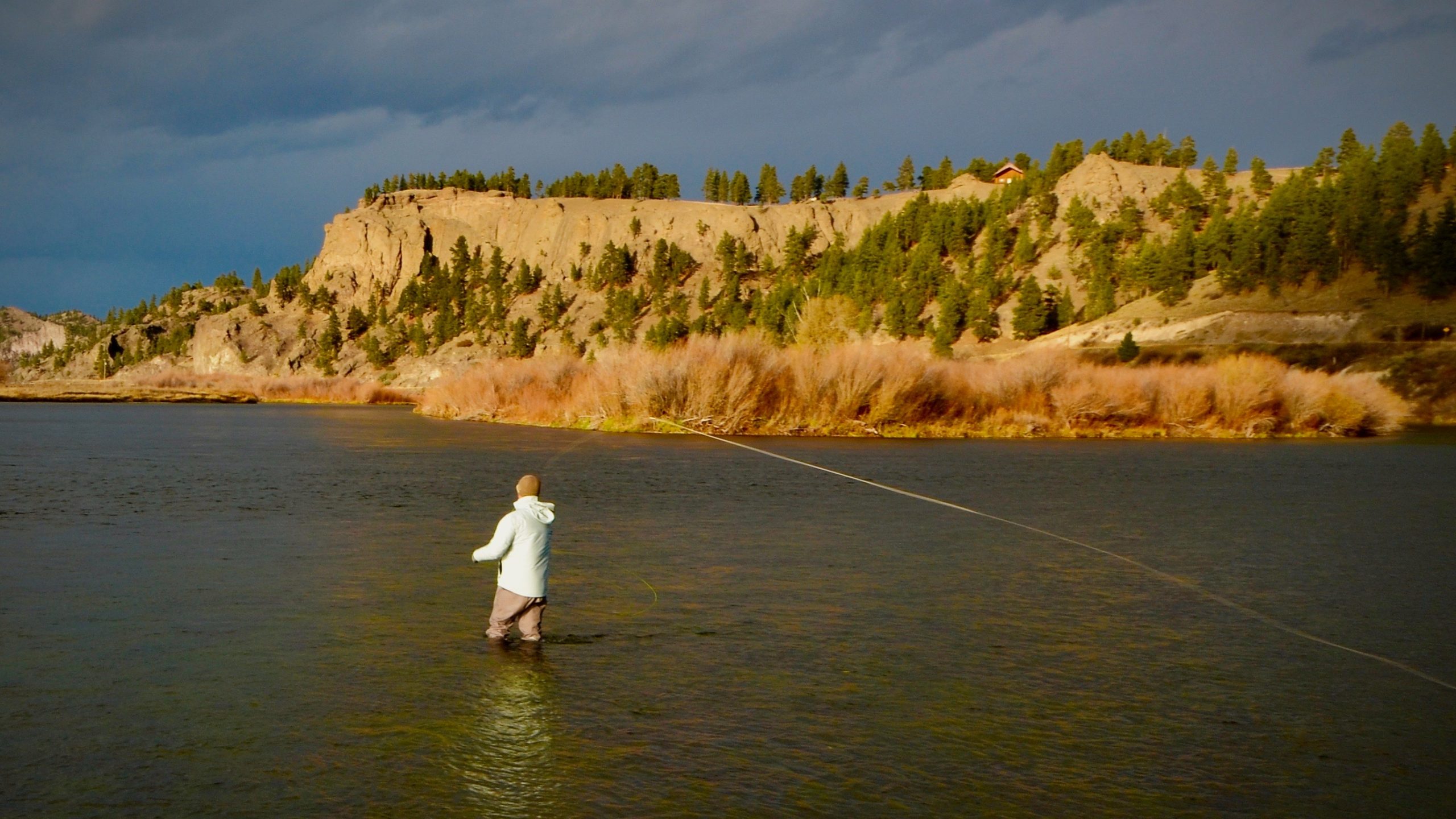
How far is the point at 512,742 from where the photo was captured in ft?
20.1

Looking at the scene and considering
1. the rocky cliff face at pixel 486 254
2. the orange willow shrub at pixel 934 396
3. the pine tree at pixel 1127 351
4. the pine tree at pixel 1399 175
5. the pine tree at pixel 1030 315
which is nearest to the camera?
the orange willow shrub at pixel 934 396

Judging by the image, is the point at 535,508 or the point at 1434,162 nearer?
the point at 535,508

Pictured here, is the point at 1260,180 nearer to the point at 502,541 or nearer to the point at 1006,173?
the point at 1006,173

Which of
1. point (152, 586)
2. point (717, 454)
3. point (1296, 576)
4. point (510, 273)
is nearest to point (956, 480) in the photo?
point (717, 454)

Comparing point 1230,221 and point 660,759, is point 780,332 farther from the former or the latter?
point 660,759

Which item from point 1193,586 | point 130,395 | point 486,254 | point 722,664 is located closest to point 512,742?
point 722,664

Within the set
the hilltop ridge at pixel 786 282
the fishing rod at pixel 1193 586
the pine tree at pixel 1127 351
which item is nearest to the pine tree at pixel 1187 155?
the hilltop ridge at pixel 786 282

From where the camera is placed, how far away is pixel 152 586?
1033cm

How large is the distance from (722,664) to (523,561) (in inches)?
61.4

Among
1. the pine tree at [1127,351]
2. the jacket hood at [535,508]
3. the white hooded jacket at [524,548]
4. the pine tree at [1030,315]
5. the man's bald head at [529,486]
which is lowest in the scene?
the white hooded jacket at [524,548]

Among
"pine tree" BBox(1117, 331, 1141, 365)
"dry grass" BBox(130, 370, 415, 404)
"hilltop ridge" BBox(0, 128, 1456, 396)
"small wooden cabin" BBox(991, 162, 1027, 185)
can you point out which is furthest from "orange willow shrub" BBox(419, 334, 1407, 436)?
"small wooden cabin" BBox(991, 162, 1027, 185)

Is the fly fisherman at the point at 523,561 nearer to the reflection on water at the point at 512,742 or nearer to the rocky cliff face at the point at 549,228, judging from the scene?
the reflection on water at the point at 512,742

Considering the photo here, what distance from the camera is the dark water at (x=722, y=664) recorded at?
5.54 m

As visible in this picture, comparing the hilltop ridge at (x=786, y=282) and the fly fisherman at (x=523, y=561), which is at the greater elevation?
the hilltop ridge at (x=786, y=282)
